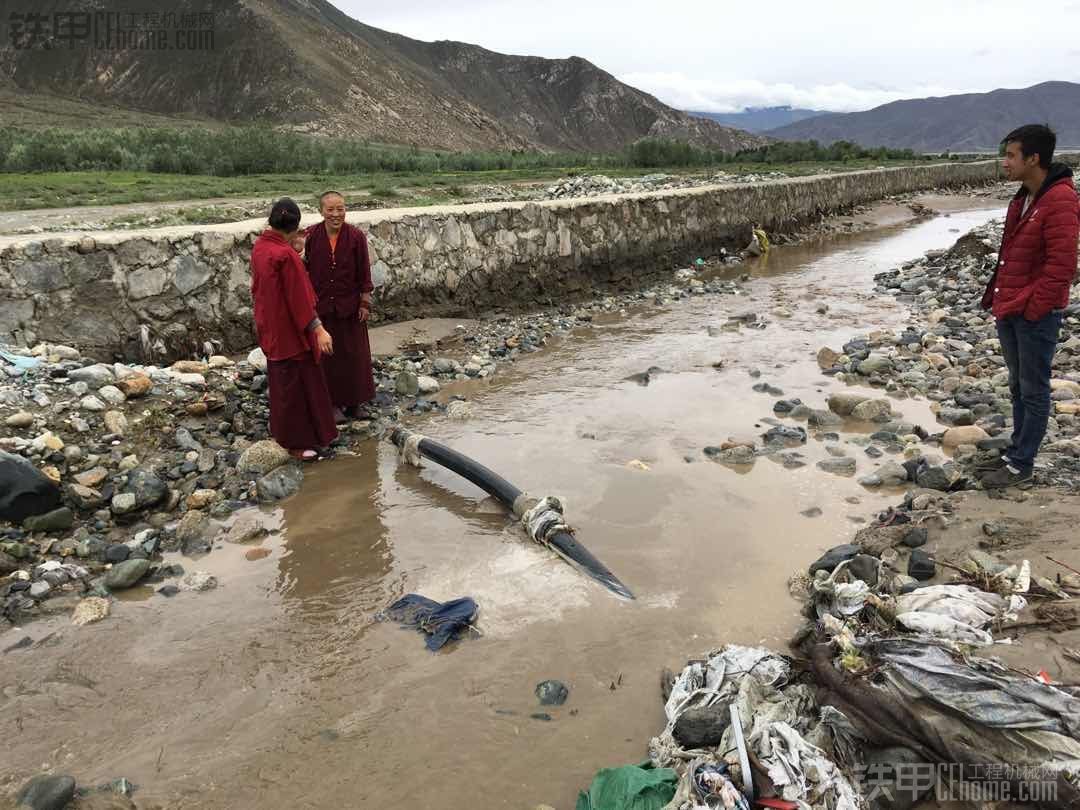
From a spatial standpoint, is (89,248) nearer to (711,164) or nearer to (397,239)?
(397,239)

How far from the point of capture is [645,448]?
17.1 ft

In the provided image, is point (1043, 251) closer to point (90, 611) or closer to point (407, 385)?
point (407, 385)

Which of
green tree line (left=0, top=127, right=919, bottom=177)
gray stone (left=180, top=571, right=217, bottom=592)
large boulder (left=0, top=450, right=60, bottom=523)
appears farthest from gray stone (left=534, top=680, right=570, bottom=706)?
green tree line (left=0, top=127, right=919, bottom=177)

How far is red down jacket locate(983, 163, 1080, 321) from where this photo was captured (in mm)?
3428

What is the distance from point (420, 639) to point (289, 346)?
242cm

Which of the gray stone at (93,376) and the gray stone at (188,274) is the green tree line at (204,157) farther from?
the gray stone at (93,376)

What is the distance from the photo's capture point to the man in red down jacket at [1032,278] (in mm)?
3436

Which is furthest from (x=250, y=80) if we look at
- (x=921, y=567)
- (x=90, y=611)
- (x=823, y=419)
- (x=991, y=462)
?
(x=921, y=567)

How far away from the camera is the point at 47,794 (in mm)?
2236

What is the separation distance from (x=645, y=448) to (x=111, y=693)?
11.6 ft

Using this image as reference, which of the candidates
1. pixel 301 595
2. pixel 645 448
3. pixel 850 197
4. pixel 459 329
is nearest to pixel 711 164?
pixel 850 197

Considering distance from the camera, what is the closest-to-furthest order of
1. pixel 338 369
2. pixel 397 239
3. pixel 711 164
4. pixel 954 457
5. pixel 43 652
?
1. pixel 43 652
2. pixel 954 457
3. pixel 338 369
4. pixel 397 239
5. pixel 711 164

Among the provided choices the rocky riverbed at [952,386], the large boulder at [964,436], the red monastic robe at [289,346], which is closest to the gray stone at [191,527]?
the red monastic robe at [289,346]

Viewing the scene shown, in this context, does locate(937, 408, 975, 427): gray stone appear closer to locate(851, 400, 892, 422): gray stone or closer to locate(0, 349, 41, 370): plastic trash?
locate(851, 400, 892, 422): gray stone
